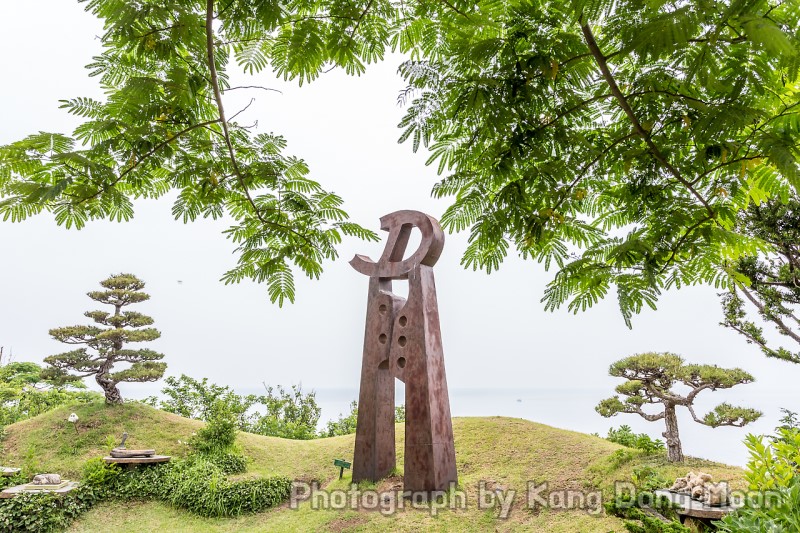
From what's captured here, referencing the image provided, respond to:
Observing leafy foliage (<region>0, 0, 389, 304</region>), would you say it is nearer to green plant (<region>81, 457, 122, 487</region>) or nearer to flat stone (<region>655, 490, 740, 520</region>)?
flat stone (<region>655, 490, 740, 520</region>)

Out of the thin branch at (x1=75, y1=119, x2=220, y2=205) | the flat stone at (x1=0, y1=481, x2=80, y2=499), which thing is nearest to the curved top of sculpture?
the thin branch at (x1=75, y1=119, x2=220, y2=205)

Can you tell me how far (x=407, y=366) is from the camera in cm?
587

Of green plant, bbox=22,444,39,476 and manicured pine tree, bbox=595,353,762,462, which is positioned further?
green plant, bbox=22,444,39,476

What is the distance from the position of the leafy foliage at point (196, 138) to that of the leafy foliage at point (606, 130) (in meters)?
0.39

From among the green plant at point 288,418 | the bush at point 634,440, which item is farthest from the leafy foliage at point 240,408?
the bush at point 634,440

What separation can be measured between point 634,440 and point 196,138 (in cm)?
684

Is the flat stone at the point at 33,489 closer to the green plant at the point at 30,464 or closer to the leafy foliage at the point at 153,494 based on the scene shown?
the leafy foliage at the point at 153,494

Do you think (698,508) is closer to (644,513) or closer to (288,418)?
(644,513)

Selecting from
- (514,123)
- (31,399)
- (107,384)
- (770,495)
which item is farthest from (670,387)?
(31,399)

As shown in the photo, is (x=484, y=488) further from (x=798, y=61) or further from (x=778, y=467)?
(x=798, y=61)

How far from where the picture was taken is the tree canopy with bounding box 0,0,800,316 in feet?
4.40

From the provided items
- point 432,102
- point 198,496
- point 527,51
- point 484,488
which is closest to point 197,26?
point 432,102

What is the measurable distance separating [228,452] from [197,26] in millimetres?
7282

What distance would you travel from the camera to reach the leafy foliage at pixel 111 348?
823 cm
